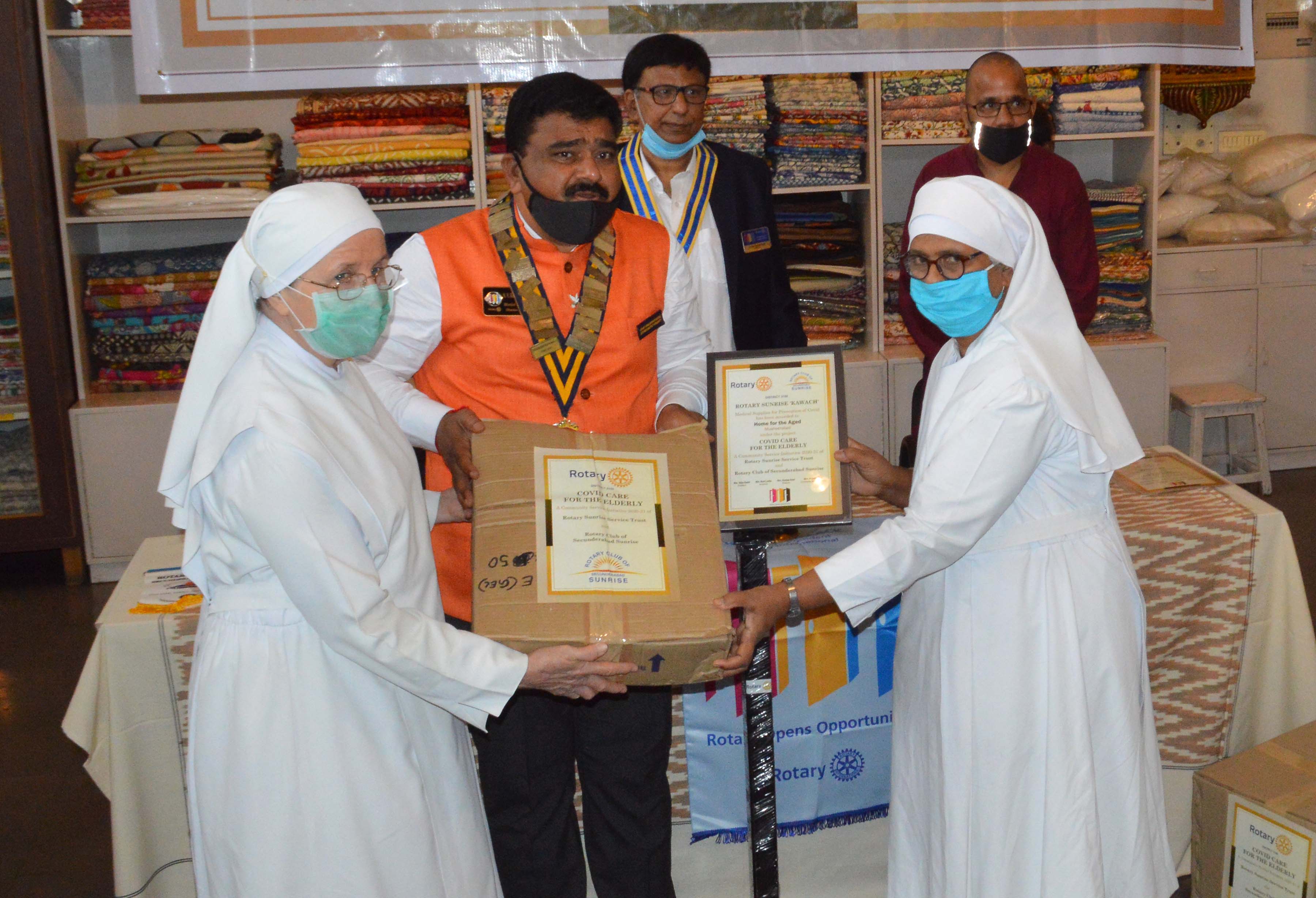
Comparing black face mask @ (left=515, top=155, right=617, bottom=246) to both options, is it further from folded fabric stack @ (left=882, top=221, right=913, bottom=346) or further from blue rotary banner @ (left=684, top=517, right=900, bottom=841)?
folded fabric stack @ (left=882, top=221, right=913, bottom=346)

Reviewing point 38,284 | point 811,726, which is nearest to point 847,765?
point 811,726

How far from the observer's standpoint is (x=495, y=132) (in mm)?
4547

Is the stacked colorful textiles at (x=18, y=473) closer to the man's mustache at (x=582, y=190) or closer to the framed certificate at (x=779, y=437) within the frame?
the man's mustache at (x=582, y=190)

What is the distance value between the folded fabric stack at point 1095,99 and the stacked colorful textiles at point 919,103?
184mm

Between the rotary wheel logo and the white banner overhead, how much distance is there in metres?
2.37

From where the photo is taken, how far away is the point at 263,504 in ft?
5.22

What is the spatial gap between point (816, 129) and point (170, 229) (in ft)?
9.10

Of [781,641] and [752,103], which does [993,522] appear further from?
[752,103]

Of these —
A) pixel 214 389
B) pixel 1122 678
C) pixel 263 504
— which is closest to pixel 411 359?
pixel 214 389

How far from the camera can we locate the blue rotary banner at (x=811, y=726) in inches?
97.6

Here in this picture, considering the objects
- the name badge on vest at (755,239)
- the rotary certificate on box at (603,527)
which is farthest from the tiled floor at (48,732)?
the name badge on vest at (755,239)

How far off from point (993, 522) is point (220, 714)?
1.21m

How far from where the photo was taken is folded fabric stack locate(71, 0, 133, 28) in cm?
455

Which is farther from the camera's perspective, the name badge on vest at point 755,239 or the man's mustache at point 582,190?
the name badge on vest at point 755,239
